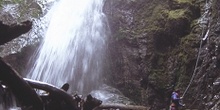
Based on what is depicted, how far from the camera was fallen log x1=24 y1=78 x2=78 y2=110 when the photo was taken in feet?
13.1

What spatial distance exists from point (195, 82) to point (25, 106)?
7.82 m

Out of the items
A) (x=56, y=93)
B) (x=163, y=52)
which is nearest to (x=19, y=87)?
(x=56, y=93)

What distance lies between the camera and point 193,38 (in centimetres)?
1184

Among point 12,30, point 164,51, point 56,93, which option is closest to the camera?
point 12,30

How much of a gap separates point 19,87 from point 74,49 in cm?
1074

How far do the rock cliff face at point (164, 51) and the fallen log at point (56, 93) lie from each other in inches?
245

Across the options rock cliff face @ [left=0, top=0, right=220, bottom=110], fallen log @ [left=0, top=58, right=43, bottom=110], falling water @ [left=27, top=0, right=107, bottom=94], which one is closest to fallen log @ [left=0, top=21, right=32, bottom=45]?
fallen log @ [left=0, top=58, right=43, bottom=110]

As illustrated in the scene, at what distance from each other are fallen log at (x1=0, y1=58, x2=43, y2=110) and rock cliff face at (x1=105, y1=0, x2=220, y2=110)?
6827 mm

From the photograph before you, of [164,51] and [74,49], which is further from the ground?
[164,51]

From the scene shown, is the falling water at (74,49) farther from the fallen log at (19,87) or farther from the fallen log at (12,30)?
the fallen log at (12,30)

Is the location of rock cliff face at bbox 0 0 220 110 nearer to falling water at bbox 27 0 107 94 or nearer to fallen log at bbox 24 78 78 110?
falling water at bbox 27 0 107 94

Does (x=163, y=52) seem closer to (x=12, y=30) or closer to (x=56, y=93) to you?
(x=56, y=93)

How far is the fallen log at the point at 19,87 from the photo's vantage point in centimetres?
348

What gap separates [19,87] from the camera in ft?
11.9
